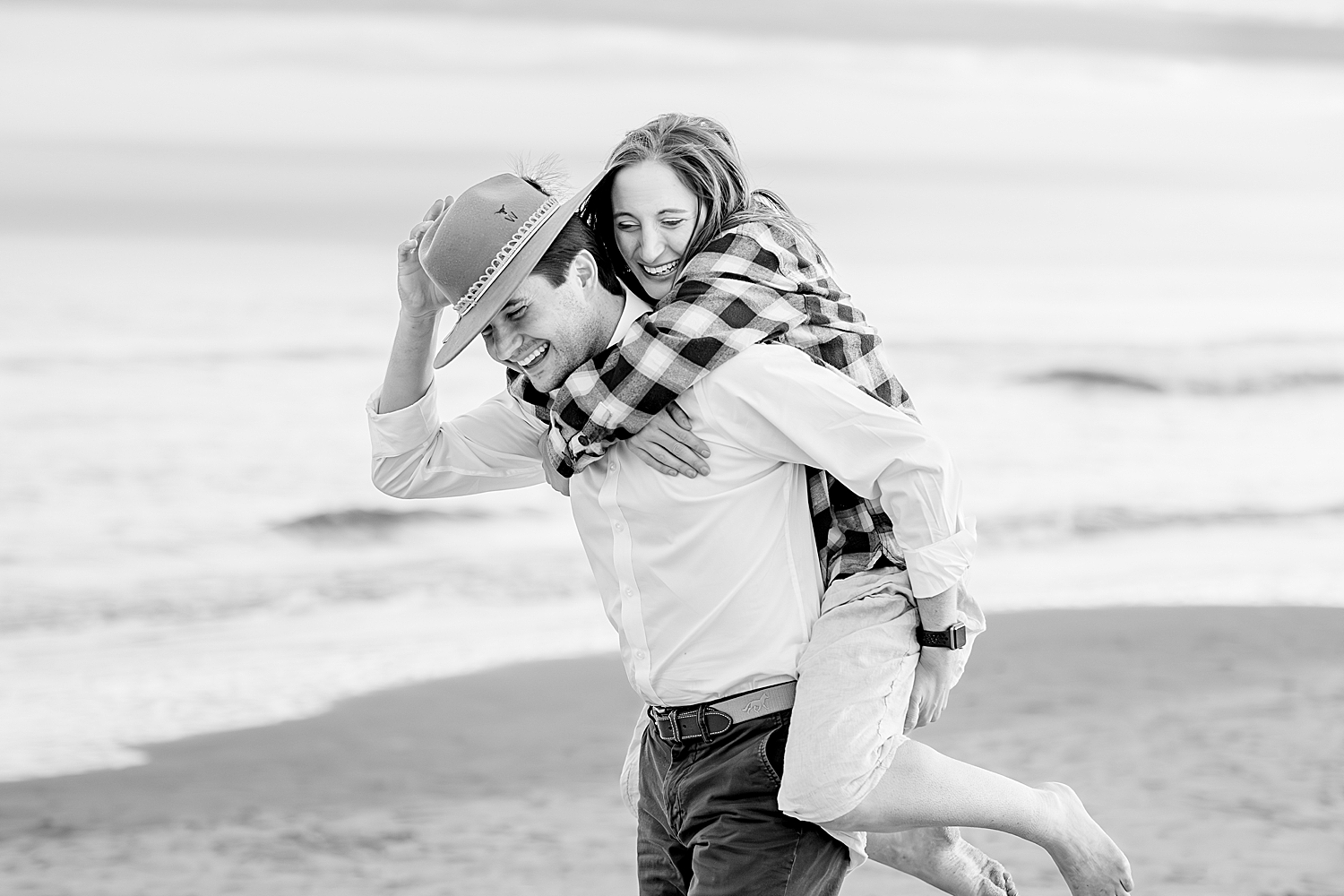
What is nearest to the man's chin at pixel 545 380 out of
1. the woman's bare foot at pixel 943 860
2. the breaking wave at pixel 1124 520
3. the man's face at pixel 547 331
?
the man's face at pixel 547 331

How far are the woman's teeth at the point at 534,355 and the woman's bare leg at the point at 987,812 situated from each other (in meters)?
0.91

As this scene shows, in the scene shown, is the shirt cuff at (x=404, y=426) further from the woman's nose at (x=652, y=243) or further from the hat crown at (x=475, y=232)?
the woman's nose at (x=652, y=243)

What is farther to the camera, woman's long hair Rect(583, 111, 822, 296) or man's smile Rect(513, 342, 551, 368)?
woman's long hair Rect(583, 111, 822, 296)

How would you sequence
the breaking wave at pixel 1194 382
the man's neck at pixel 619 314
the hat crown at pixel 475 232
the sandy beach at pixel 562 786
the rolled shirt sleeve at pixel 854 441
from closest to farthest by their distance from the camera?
the rolled shirt sleeve at pixel 854 441 < the hat crown at pixel 475 232 < the man's neck at pixel 619 314 < the sandy beach at pixel 562 786 < the breaking wave at pixel 1194 382

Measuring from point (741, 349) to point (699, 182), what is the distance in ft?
1.51

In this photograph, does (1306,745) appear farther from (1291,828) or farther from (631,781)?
(631,781)

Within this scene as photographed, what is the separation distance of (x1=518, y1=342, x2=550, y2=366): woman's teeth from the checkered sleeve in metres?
0.07

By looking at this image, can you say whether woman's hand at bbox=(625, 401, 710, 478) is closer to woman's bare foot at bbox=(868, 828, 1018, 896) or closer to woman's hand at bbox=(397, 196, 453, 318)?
woman's hand at bbox=(397, 196, 453, 318)

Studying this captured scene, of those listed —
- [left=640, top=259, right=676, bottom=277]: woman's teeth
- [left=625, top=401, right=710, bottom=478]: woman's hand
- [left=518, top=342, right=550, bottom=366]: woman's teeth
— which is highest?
[left=640, top=259, right=676, bottom=277]: woman's teeth

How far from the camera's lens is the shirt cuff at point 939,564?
233cm

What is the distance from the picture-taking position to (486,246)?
2.37 meters

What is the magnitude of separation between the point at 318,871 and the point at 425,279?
2.21 metres

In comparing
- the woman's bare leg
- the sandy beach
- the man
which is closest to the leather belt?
the man

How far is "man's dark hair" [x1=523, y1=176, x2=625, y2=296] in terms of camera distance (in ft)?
7.82
